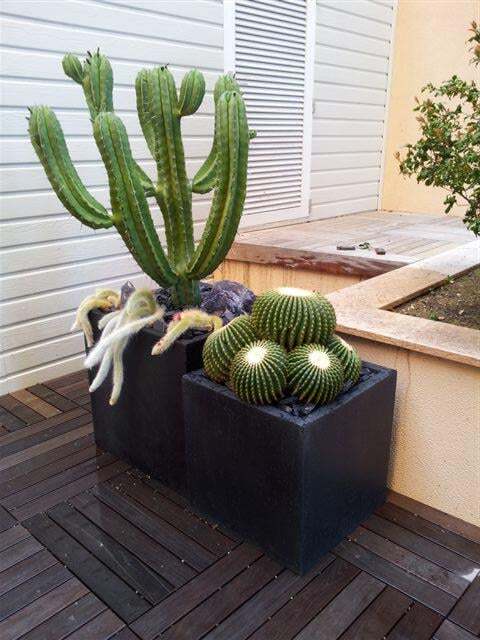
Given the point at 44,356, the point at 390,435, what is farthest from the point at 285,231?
the point at 390,435

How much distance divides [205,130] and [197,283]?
180cm

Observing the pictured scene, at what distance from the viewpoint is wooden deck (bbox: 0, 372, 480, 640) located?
4.74 feet

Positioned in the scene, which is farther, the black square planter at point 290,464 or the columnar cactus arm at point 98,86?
the columnar cactus arm at point 98,86

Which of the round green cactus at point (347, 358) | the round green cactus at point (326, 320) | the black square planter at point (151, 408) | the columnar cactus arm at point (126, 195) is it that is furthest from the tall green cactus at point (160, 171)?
the round green cactus at point (347, 358)

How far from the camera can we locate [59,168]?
1.94 metres

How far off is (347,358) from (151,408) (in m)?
0.76

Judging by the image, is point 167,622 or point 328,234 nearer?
point 167,622

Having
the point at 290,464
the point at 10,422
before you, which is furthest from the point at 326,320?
the point at 10,422

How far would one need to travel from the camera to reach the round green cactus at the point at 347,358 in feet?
5.54

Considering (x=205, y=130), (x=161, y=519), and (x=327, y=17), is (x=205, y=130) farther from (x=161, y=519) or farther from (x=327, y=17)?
(x=161, y=519)

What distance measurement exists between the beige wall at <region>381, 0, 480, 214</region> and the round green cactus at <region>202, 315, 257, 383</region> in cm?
433

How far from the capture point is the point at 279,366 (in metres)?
1.57

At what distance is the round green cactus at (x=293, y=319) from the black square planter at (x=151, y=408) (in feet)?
0.99

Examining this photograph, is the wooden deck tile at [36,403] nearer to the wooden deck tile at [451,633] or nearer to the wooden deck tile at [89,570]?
the wooden deck tile at [89,570]
